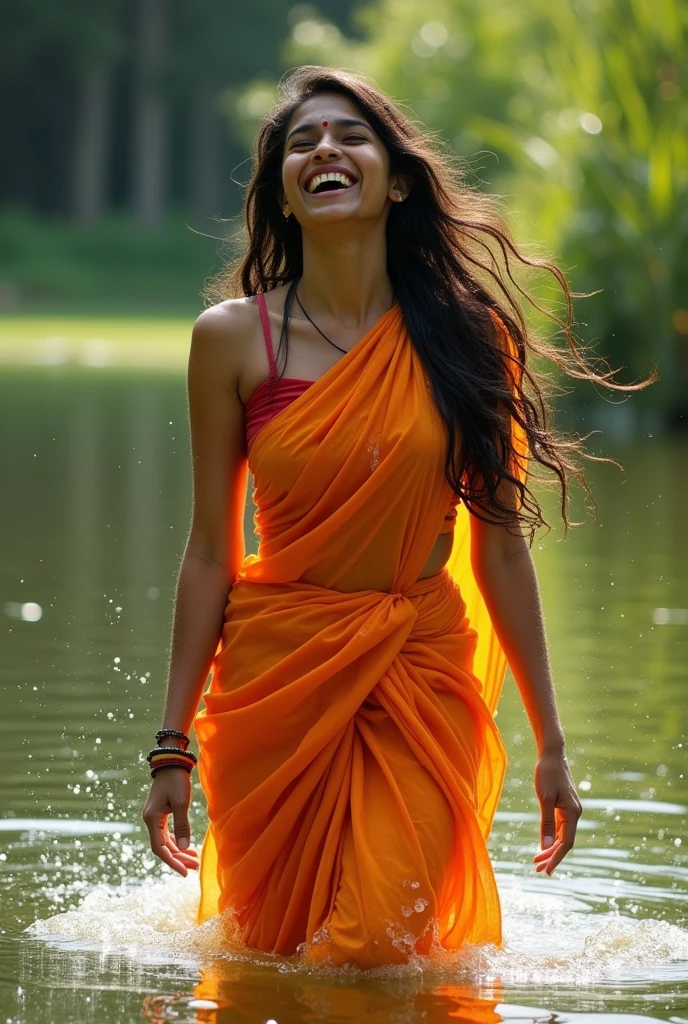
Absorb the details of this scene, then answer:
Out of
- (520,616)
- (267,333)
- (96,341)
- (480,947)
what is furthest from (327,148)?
(96,341)

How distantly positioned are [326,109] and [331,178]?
0.56ft

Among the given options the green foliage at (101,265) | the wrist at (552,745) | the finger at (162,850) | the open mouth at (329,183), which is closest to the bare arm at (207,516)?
the finger at (162,850)

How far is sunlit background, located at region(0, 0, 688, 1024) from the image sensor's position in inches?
172

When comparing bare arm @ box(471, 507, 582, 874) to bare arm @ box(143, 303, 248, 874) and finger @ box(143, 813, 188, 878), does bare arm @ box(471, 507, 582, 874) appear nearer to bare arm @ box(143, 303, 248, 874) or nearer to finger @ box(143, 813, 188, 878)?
bare arm @ box(143, 303, 248, 874)

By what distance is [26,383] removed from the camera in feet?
68.5

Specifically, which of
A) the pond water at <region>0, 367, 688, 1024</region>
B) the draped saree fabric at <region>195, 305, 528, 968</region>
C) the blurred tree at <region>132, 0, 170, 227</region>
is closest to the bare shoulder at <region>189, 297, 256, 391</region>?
the draped saree fabric at <region>195, 305, 528, 968</region>

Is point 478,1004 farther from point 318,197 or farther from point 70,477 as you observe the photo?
point 70,477

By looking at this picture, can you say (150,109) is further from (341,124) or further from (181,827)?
(181,827)

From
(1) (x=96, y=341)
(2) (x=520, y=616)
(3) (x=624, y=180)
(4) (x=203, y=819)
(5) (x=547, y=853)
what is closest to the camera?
(5) (x=547, y=853)

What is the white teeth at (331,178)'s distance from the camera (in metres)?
4.34

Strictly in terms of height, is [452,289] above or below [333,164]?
below

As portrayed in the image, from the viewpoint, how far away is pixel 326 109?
4.41m

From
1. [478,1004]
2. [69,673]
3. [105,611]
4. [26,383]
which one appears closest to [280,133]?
[478,1004]

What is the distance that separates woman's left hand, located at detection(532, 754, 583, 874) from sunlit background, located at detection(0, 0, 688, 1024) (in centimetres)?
30
